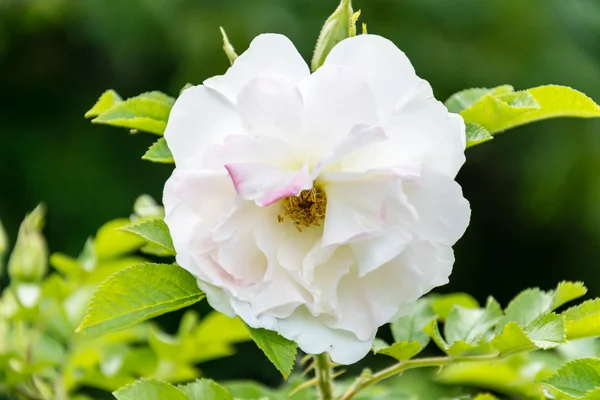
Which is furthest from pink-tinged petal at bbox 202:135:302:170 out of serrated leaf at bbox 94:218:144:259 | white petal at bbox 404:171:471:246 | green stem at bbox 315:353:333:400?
serrated leaf at bbox 94:218:144:259

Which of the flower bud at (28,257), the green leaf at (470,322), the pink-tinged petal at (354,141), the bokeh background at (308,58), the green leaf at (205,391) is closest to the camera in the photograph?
the pink-tinged petal at (354,141)

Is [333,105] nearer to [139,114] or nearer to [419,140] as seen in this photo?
[419,140]

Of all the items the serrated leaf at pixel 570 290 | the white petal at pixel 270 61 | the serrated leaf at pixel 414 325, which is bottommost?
the serrated leaf at pixel 414 325

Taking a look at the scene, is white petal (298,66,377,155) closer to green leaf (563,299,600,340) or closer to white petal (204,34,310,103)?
white petal (204,34,310,103)

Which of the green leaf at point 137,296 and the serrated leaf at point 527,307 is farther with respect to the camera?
the serrated leaf at point 527,307

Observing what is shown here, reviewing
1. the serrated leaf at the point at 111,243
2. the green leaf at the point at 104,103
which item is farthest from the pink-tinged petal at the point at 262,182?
the serrated leaf at the point at 111,243

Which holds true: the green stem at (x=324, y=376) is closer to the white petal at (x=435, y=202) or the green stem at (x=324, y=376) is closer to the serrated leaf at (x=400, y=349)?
the serrated leaf at (x=400, y=349)
